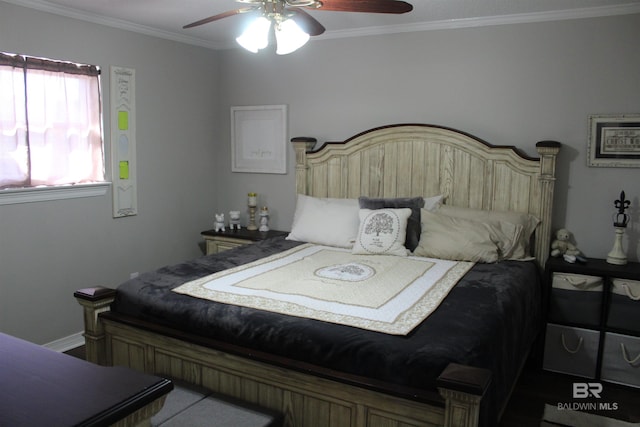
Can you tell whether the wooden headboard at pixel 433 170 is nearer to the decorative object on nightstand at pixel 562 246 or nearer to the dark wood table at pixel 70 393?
the decorative object on nightstand at pixel 562 246

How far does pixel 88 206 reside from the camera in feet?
12.9

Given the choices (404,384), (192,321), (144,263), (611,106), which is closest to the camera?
(404,384)

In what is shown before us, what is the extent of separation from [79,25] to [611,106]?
148 inches

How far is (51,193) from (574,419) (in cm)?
360

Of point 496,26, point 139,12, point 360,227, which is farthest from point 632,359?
point 139,12

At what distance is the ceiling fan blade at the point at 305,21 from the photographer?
252 centimetres

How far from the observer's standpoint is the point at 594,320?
339 cm

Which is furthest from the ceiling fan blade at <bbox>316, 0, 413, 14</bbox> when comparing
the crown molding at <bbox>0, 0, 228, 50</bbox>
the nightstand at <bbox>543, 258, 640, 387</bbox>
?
the crown molding at <bbox>0, 0, 228, 50</bbox>

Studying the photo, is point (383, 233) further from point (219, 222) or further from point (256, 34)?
point (219, 222)

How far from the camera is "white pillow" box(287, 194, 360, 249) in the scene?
3951 mm

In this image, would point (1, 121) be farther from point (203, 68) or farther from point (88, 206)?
point (203, 68)

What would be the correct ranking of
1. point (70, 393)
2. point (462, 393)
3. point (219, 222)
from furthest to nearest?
1. point (219, 222)
2. point (462, 393)
3. point (70, 393)

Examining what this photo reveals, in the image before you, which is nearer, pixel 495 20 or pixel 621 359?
pixel 621 359

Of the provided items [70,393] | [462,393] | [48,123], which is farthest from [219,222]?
[70,393]
